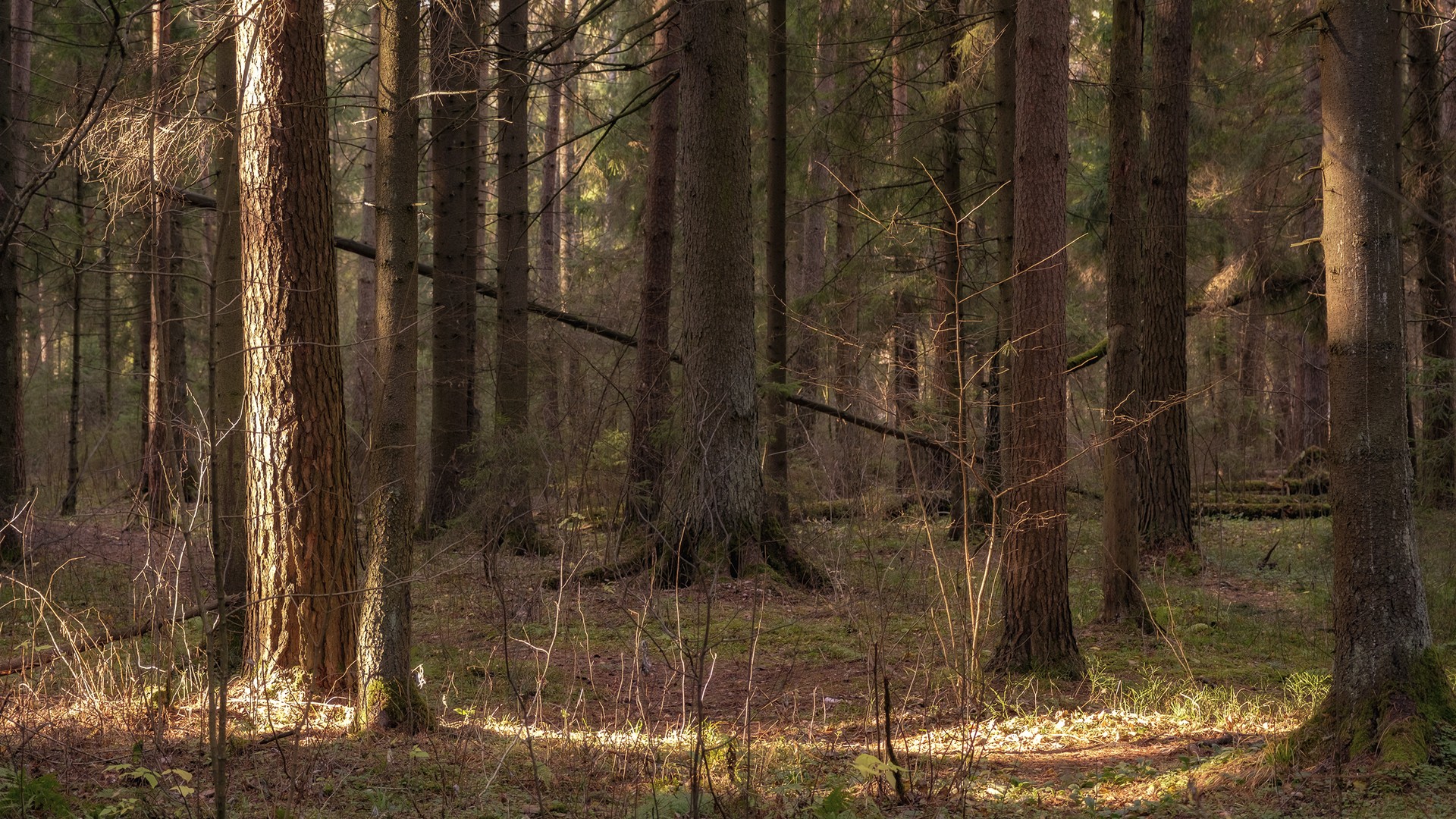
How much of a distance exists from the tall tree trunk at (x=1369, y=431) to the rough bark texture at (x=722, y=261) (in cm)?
526

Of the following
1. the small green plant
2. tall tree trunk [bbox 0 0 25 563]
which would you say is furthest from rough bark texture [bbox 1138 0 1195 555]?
tall tree trunk [bbox 0 0 25 563]

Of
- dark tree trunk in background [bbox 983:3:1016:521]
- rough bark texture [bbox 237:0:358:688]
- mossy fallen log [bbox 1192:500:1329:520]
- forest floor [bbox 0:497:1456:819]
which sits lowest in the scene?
forest floor [bbox 0:497:1456:819]

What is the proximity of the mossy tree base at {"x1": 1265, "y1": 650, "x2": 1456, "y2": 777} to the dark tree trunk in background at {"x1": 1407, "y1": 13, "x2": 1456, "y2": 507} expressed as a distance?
7.09 metres

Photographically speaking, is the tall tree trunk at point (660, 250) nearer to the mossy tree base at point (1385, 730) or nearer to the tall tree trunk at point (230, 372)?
the tall tree trunk at point (230, 372)

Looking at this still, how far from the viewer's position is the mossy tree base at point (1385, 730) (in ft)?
13.9

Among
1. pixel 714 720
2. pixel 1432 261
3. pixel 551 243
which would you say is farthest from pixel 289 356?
pixel 551 243

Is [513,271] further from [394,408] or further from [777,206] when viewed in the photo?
[394,408]

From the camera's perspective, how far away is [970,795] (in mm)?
4570

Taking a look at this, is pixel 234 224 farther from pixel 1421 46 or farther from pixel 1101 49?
pixel 1421 46

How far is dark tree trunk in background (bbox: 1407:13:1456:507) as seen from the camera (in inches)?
431

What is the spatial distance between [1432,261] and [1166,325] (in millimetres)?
5081

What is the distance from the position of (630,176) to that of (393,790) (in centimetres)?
1520

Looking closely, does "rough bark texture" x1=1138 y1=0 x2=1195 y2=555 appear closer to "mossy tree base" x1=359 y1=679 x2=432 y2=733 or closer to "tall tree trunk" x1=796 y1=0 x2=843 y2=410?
"tall tree trunk" x1=796 y1=0 x2=843 y2=410

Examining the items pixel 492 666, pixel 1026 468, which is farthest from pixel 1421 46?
pixel 492 666
